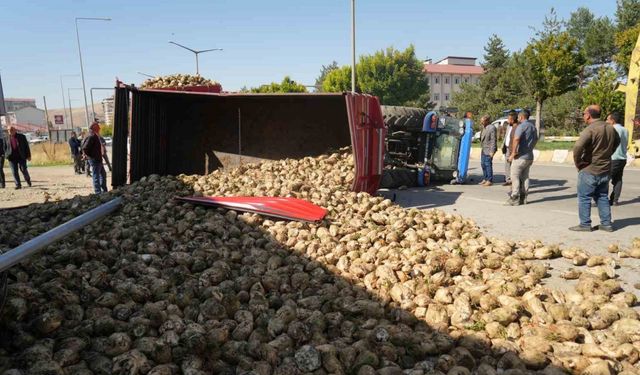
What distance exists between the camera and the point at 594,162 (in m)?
6.35

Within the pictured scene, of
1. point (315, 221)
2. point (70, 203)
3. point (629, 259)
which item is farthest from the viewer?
point (70, 203)

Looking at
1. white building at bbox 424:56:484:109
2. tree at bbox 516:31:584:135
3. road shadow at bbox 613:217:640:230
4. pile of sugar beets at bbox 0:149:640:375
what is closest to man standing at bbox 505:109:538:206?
road shadow at bbox 613:217:640:230

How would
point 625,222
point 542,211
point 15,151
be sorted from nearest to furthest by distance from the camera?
point 625,222 → point 542,211 → point 15,151

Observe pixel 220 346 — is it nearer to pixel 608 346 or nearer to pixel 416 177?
pixel 608 346

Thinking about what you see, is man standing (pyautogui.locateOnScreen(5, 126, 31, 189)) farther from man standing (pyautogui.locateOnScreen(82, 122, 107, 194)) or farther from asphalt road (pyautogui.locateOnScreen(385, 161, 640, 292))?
asphalt road (pyautogui.locateOnScreen(385, 161, 640, 292))

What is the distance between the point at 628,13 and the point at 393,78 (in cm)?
2415

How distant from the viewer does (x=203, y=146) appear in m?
10.1

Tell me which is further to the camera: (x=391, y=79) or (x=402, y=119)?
(x=391, y=79)

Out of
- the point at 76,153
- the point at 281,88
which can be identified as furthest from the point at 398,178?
the point at 281,88

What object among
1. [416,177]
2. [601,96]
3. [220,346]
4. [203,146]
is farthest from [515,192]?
[601,96]

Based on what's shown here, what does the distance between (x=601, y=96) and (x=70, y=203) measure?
2398 centimetres

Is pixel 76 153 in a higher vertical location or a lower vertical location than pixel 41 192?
higher

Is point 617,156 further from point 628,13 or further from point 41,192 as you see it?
point 628,13

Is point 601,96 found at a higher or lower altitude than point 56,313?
higher
